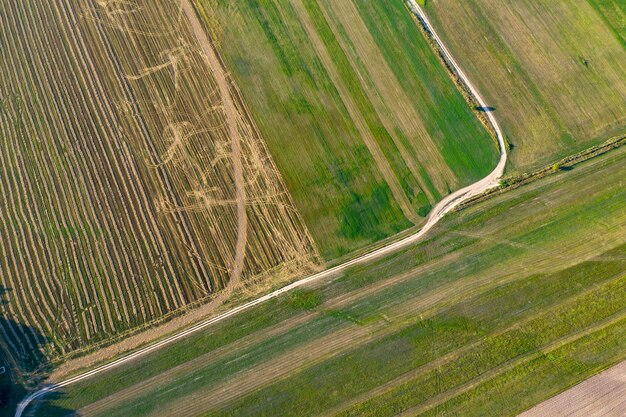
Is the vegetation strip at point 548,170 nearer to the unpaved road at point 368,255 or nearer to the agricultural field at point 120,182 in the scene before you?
the unpaved road at point 368,255

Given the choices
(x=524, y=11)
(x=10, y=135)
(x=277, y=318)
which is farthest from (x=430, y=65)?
(x=10, y=135)

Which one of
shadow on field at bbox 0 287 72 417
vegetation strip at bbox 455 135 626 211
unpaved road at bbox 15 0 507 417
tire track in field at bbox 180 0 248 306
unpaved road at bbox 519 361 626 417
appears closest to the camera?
unpaved road at bbox 519 361 626 417

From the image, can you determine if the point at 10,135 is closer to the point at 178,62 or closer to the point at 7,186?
the point at 7,186

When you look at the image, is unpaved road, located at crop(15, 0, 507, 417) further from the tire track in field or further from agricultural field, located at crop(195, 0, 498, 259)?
agricultural field, located at crop(195, 0, 498, 259)

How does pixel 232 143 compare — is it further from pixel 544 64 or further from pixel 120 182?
pixel 544 64

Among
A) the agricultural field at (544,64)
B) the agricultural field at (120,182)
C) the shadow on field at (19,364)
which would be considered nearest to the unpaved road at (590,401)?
the agricultural field at (544,64)

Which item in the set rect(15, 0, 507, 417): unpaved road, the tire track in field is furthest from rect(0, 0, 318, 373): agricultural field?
rect(15, 0, 507, 417): unpaved road

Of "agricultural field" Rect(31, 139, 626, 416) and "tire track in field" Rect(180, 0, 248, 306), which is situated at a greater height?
"tire track in field" Rect(180, 0, 248, 306)
